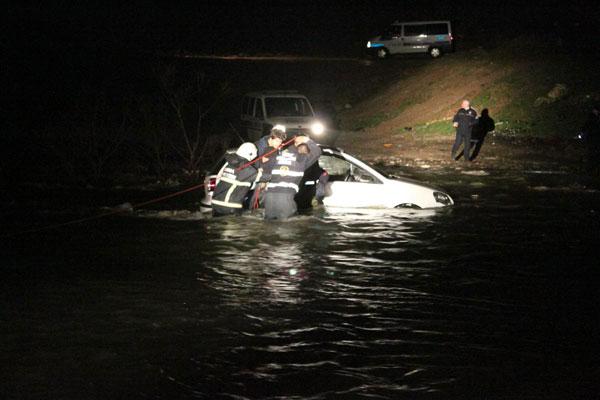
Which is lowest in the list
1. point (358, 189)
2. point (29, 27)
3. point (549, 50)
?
point (358, 189)

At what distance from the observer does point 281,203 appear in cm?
1360

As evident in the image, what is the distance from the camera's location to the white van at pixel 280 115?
74.5 feet

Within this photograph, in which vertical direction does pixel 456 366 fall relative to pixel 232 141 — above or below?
below

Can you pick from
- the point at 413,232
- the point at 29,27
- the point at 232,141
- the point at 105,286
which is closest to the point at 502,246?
the point at 413,232

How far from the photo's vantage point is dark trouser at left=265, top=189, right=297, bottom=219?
13.6m

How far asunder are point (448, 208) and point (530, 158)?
9741 mm

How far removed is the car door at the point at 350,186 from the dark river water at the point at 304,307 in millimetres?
292

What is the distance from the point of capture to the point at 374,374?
22.4 feet

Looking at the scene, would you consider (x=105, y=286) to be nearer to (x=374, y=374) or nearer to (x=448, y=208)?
(x=374, y=374)

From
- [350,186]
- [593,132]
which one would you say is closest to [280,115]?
[593,132]

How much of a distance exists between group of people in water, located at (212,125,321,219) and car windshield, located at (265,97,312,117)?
30.3 ft

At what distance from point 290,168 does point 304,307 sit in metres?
4.64

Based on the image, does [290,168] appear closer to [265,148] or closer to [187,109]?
[265,148]

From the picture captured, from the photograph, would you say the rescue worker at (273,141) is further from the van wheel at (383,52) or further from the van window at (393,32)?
the van wheel at (383,52)
